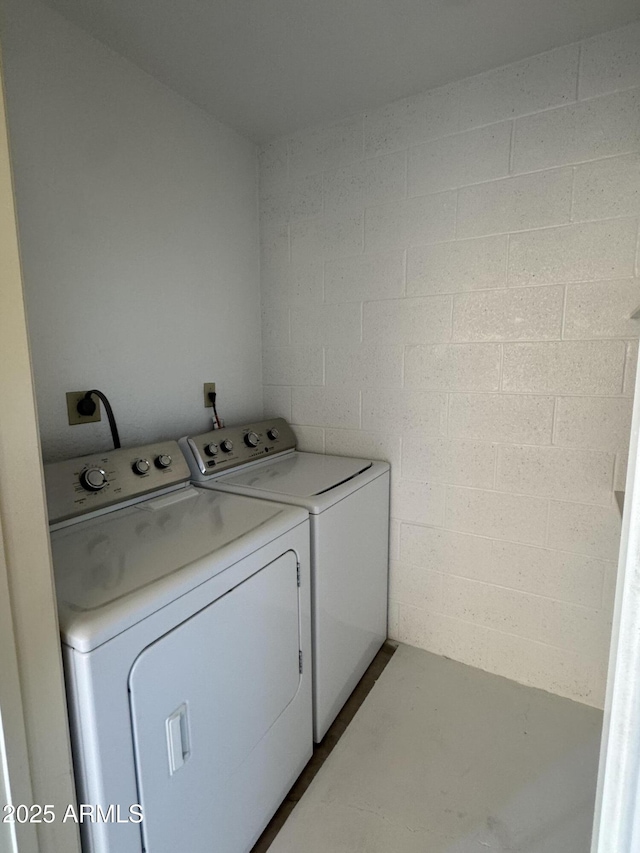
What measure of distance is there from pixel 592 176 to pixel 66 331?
71.4 inches

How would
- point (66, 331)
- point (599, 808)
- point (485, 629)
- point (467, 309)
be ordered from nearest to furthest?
point (599, 808) < point (66, 331) < point (467, 309) < point (485, 629)

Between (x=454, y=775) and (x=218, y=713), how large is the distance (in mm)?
909

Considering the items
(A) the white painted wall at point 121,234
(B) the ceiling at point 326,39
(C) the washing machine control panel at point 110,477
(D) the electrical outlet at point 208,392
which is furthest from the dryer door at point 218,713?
(B) the ceiling at point 326,39

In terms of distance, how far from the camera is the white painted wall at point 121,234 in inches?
50.7

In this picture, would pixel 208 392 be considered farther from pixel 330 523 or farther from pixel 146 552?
pixel 146 552

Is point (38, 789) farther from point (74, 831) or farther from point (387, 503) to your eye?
point (387, 503)

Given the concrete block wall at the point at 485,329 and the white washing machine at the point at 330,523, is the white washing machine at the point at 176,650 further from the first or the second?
the concrete block wall at the point at 485,329

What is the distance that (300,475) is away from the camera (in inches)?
66.5

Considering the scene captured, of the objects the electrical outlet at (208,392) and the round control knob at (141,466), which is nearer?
the round control knob at (141,466)

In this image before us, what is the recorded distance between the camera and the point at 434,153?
1705 mm

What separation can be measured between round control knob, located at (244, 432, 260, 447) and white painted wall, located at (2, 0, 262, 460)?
0.75 feet

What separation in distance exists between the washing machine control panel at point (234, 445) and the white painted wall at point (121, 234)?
20cm

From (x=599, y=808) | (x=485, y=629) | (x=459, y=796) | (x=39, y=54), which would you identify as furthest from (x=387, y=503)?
(x=39, y=54)

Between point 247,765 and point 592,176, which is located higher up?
point 592,176
